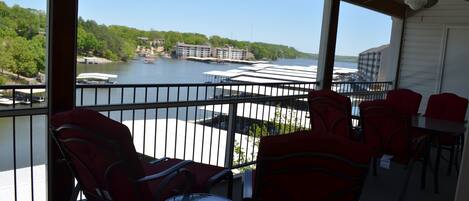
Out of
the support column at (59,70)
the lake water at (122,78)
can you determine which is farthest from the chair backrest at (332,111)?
the support column at (59,70)

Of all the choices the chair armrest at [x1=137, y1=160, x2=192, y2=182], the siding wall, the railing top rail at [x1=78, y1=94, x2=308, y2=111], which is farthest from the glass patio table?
the siding wall

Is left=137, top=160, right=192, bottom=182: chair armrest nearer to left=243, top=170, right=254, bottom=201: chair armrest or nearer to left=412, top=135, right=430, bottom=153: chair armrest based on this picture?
left=243, top=170, right=254, bottom=201: chair armrest

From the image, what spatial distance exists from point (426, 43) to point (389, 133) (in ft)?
14.9

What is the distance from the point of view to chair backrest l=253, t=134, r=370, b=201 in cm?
157

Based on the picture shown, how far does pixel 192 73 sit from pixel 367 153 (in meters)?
6.55

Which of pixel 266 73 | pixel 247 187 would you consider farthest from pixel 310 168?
pixel 266 73

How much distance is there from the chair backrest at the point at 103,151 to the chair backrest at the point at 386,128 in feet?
7.37

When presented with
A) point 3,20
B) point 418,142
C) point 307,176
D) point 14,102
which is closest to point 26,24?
point 3,20

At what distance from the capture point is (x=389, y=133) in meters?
3.45

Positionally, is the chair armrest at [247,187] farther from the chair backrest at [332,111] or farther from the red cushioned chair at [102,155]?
the chair backrest at [332,111]

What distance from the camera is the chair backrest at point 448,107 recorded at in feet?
14.7

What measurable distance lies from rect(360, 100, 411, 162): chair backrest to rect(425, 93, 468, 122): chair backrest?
4.77 ft

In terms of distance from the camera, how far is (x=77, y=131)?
1762 millimetres

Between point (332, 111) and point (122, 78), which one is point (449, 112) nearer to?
point (332, 111)
